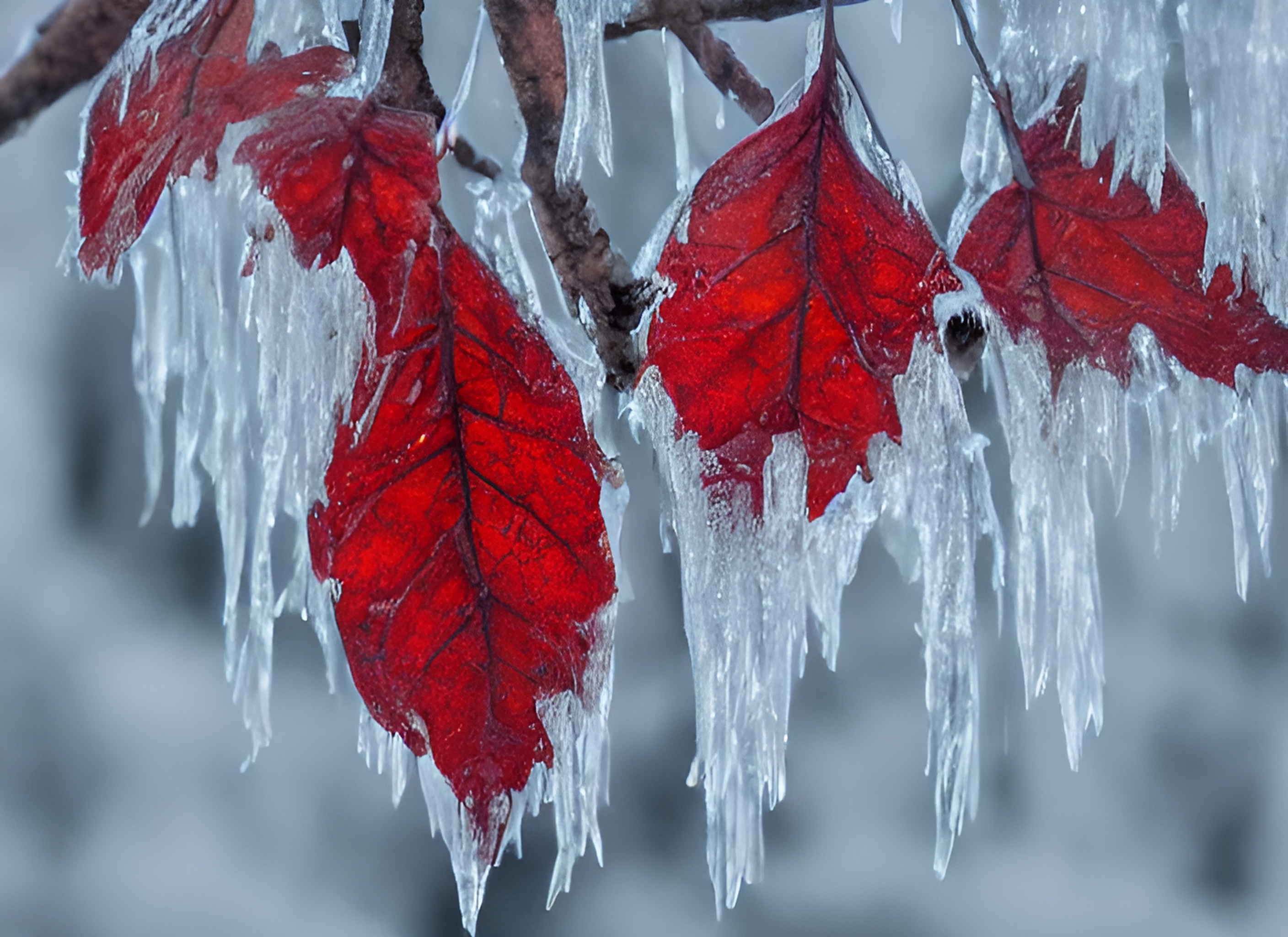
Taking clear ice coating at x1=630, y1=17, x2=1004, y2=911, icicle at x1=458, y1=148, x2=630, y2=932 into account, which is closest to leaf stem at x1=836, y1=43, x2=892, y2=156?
clear ice coating at x1=630, y1=17, x2=1004, y2=911

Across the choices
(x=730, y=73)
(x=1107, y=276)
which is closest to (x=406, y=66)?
Result: (x=730, y=73)

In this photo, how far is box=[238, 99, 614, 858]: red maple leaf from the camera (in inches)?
10.2

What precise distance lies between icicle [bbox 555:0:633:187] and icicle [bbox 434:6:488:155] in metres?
0.03

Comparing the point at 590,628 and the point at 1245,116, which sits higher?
the point at 1245,116

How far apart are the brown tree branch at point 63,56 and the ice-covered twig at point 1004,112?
0.26m

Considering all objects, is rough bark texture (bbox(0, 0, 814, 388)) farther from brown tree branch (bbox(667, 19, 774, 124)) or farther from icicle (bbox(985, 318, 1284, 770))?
icicle (bbox(985, 318, 1284, 770))

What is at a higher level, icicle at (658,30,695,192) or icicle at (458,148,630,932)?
icicle at (658,30,695,192)

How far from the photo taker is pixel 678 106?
0.41 meters

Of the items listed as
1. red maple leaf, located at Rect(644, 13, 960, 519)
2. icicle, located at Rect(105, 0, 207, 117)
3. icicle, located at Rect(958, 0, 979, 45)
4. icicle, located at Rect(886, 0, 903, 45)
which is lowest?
red maple leaf, located at Rect(644, 13, 960, 519)

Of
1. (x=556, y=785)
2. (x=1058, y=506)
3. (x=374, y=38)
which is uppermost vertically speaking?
(x=374, y=38)

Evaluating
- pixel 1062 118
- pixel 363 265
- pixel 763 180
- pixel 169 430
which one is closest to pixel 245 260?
pixel 363 265

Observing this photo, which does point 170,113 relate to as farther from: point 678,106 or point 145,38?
point 678,106

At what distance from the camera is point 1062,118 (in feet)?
1.04

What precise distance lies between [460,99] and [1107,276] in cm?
21
